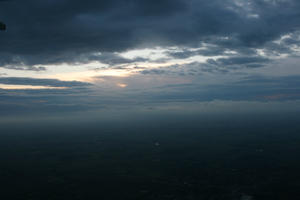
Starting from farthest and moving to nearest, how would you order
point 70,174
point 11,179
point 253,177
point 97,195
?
point 70,174 → point 11,179 → point 253,177 → point 97,195

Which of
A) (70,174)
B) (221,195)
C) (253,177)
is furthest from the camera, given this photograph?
(70,174)

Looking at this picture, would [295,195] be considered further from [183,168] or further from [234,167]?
[183,168]

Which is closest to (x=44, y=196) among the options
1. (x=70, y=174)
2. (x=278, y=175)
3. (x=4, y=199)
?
(x=4, y=199)

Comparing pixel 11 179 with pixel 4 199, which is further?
pixel 11 179

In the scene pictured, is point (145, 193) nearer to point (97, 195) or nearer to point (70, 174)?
point (97, 195)

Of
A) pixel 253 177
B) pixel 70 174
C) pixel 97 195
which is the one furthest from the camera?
pixel 70 174

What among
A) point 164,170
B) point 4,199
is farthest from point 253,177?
point 4,199

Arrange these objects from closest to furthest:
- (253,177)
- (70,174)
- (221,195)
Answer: (221,195), (253,177), (70,174)

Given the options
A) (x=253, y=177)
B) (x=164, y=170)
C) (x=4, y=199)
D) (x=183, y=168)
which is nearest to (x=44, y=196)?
(x=4, y=199)

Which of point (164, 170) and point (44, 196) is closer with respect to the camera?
point (44, 196)
